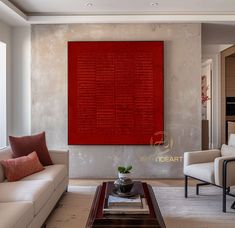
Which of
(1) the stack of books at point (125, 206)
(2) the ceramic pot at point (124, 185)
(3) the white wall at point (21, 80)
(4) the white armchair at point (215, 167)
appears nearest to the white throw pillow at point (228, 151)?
(4) the white armchair at point (215, 167)

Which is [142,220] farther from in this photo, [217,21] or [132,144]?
[217,21]

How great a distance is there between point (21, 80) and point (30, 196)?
10.2 feet

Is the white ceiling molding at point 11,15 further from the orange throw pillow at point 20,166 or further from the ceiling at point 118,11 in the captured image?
the orange throw pillow at point 20,166

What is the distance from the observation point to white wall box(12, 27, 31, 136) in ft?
18.2

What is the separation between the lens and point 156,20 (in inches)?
205

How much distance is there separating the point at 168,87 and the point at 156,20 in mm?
1096

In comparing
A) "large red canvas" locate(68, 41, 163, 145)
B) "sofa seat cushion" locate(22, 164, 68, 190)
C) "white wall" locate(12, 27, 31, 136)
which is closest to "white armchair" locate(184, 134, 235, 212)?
"large red canvas" locate(68, 41, 163, 145)

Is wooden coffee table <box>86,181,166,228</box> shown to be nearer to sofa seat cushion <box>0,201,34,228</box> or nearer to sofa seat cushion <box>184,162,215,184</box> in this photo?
sofa seat cushion <box>0,201,34,228</box>

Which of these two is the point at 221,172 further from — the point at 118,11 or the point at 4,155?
the point at 118,11

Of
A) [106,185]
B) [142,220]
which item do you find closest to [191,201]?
[106,185]

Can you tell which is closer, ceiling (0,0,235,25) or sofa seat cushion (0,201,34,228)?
sofa seat cushion (0,201,34,228)

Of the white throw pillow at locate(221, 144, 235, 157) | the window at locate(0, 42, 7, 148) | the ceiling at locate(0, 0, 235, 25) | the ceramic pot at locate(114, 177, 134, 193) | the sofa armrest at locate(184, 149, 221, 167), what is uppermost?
the ceiling at locate(0, 0, 235, 25)

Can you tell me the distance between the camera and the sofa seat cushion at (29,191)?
113 inches

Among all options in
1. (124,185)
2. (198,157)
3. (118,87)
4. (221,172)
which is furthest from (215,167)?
(118,87)
